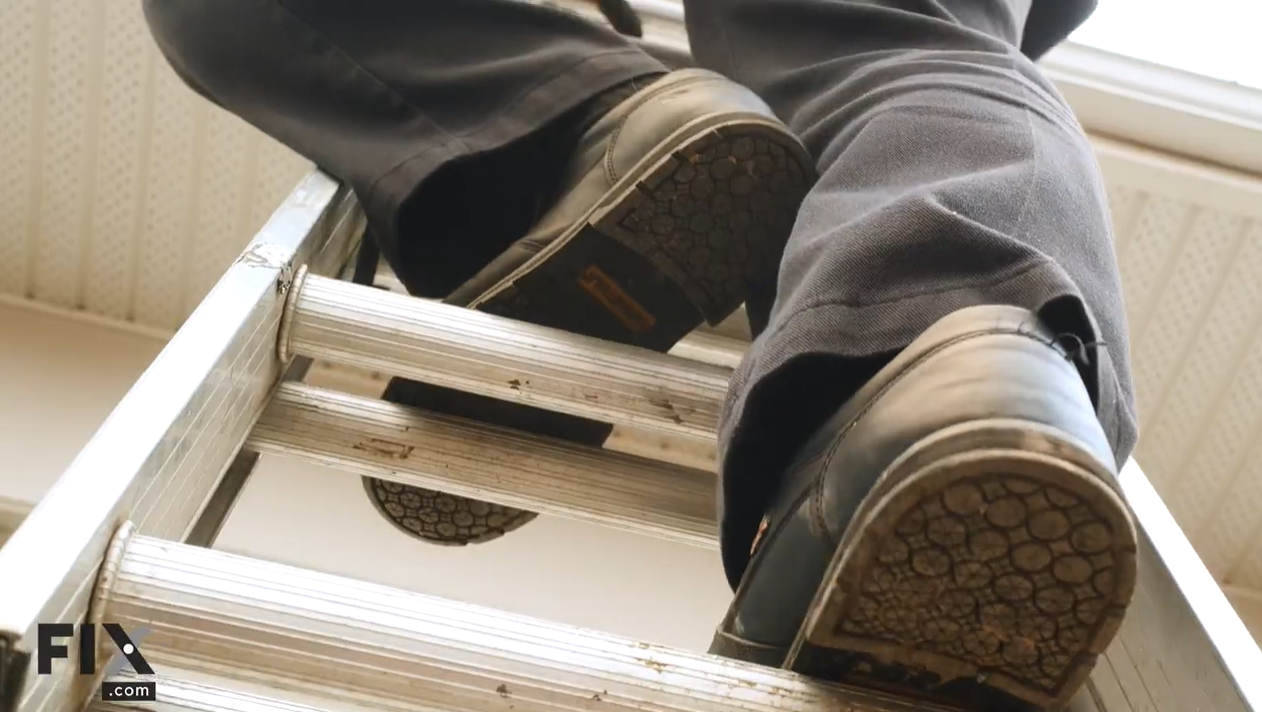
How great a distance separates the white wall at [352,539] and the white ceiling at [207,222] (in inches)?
2.2

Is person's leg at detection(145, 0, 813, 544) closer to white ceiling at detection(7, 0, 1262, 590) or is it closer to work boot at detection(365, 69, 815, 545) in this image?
work boot at detection(365, 69, 815, 545)

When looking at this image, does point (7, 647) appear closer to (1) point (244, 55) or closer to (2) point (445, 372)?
(2) point (445, 372)

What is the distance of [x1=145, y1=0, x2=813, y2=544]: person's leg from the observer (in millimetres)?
601

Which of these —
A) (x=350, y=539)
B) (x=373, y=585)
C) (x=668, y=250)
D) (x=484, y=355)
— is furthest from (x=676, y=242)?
(x=350, y=539)

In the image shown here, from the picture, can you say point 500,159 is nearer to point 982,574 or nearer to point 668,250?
point 668,250

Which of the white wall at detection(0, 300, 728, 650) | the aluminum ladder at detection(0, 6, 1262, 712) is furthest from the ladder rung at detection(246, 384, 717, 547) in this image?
the white wall at detection(0, 300, 728, 650)

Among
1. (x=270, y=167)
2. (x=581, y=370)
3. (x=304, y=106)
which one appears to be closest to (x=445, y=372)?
(x=581, y=370)

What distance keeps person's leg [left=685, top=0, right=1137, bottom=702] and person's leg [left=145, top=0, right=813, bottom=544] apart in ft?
0.27

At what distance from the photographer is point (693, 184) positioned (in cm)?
58

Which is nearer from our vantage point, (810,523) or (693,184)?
(810,523)

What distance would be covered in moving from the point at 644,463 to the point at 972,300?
0.28 meters

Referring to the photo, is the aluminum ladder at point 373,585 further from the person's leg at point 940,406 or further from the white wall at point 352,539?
the white wall at point 352,539

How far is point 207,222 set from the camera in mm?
1164

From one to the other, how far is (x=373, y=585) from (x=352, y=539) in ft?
2.49
